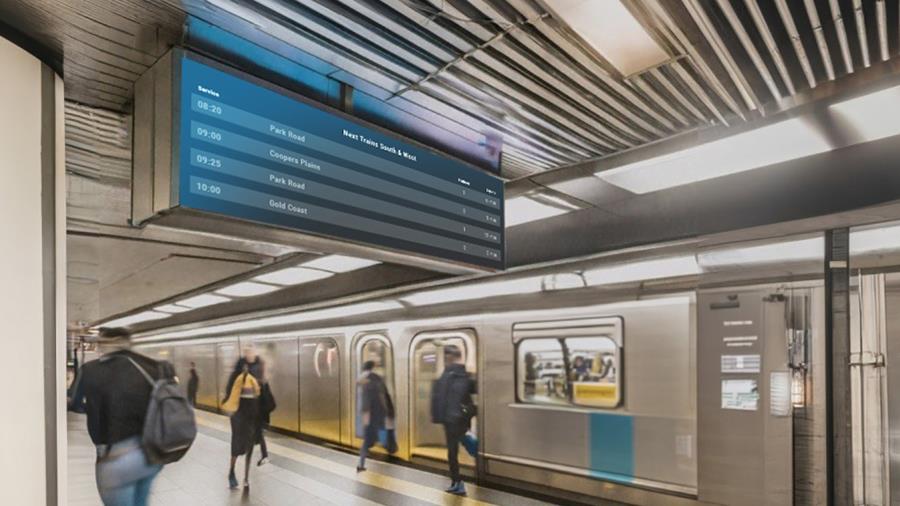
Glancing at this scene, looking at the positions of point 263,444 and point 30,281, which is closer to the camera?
point 30,281

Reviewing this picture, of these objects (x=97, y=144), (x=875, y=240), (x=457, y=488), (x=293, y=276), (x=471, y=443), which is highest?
(x=97, y=144)

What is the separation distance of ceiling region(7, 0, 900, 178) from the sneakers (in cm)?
268

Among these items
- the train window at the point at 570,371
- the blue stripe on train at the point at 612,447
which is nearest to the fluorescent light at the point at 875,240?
the train window at the point at 570,371

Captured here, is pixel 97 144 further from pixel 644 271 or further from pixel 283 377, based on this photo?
pixel 644 271

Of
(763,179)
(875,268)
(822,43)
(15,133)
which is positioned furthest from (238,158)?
(875,268)

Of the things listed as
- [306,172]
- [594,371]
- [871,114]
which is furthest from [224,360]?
[871,114]

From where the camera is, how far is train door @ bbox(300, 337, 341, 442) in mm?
3879

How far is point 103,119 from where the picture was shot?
2463 millimetres

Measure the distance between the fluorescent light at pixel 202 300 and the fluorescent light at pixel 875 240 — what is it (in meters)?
3.05

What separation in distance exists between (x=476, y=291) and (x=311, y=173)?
2460 millimetres

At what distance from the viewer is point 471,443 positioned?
15.0 ft

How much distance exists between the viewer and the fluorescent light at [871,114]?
2698 millimetres

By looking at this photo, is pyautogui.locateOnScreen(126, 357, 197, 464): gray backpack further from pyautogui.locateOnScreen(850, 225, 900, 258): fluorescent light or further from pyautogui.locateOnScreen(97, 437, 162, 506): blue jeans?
pyautogui.locateOnScreen(850, 225, 900, 258): fluorescent light

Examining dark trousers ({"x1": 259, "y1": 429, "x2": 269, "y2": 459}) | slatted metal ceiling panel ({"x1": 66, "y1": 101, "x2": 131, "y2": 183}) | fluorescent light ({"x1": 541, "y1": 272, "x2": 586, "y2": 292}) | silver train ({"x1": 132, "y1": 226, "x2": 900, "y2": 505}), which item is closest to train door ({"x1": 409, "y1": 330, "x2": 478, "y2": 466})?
silver train ({"x1": 132, "y1": 226, "x2": 900, "y2": 505})
